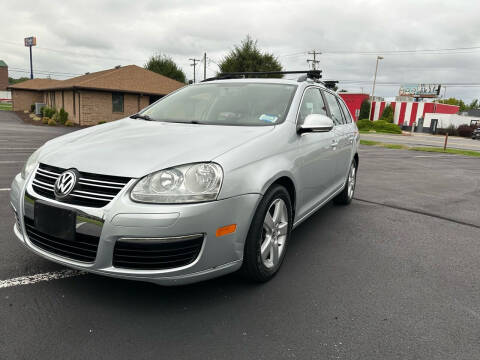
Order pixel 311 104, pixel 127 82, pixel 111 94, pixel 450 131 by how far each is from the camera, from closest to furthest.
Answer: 1. pixel 311 104
2. pixel 111 94
3. pixel 127 82
4. pixel 450 131

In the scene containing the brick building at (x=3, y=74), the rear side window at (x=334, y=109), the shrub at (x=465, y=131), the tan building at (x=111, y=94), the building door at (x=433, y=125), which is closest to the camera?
the rear side window at (x=334, y=109)

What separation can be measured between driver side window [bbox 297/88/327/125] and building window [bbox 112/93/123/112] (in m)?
26.4

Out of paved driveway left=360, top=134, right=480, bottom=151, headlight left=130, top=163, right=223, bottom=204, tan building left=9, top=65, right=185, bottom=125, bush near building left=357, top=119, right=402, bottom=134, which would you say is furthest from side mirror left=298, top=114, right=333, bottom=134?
bush near building left=357, top=119, right=402, bottom=134

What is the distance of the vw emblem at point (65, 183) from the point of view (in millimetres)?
2363

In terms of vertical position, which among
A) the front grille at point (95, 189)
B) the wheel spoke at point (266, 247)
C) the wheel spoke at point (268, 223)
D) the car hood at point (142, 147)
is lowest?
the wheel spoke at point (266, 247)

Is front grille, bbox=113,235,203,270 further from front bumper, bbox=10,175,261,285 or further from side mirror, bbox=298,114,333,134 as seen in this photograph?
side mirror, bbox=298,114,333,134

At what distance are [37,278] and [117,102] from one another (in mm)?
27414

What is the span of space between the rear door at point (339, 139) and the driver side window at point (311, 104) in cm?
27

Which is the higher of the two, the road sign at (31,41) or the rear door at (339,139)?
the road sign at (31,41)

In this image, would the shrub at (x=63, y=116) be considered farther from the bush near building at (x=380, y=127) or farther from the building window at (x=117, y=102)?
the bush near building at (x=380, y=127)

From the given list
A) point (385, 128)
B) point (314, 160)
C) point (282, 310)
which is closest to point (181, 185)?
point (282, 310)

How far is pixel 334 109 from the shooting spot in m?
4.85

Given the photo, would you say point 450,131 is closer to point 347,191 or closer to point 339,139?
point 347,191

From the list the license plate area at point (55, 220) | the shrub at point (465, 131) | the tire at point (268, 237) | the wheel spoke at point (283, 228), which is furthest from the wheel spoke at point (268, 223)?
the shrub at point (465, 131)
